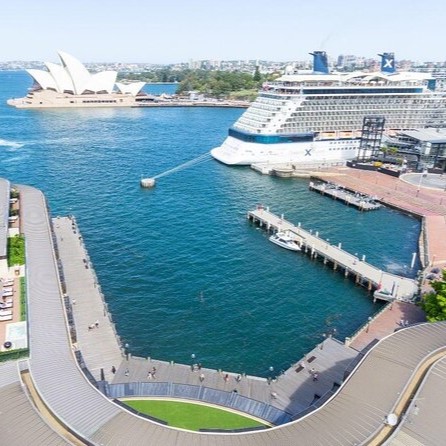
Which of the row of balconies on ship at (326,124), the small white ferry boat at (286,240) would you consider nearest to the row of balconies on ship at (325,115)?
the row of balconies on ship at (326,124)

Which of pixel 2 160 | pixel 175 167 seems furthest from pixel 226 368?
pixel 2 160

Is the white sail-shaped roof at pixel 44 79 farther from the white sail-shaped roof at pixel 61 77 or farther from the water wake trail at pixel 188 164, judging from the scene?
the water wake trail at pixel 188 164

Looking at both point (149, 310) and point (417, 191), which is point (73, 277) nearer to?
point (149, 310)

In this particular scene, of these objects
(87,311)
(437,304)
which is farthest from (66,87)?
(437,304)

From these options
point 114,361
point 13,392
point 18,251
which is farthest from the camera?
point 18,251

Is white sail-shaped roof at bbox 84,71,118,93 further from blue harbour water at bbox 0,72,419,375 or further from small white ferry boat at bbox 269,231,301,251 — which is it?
small white ferry boat at bbox 269,231,301,251

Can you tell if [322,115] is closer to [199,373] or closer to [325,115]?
[325,115]
